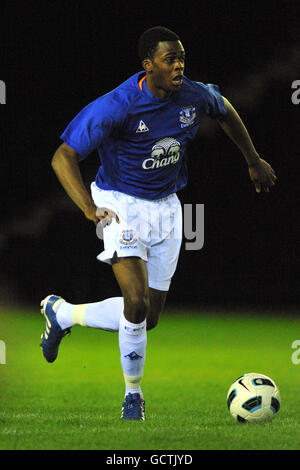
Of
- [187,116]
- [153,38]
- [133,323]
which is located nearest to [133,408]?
[133,323]

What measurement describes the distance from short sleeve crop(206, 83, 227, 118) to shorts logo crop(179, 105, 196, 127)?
0.20 m

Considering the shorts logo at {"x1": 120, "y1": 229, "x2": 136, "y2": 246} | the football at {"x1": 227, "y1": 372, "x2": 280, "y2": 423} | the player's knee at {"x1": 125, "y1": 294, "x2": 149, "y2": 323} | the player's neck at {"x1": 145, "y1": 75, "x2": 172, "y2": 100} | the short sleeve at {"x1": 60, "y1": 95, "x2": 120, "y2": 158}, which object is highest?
the player's neck at {"x1": 145, "y1": 75, "x2": 172, "y2": 100}

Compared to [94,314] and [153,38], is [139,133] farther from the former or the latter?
[94,314]

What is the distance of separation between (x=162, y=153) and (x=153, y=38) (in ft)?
2.31

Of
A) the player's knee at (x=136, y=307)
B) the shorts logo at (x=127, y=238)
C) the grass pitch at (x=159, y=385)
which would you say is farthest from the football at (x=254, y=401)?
the shorts logo at (x=127, y=238)

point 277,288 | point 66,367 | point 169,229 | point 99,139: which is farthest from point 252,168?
point 277,288

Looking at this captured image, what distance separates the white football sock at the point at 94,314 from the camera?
19.0 ft

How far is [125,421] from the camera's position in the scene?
5.09 m

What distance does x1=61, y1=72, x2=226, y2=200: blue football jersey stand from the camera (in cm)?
516

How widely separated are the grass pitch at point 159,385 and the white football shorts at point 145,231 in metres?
0.96

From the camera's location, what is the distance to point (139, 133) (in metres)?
5.32

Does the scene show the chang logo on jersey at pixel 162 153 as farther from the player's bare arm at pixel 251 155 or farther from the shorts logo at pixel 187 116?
the player's bare arm at pixel 251 155

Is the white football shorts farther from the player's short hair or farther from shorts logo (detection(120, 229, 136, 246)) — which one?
the player's short hair

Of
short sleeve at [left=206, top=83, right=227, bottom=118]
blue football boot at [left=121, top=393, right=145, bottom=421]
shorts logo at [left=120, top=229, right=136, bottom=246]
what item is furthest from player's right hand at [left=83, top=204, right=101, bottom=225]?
short sleeve at [left=206, top=83, right=227, bottom=118]
